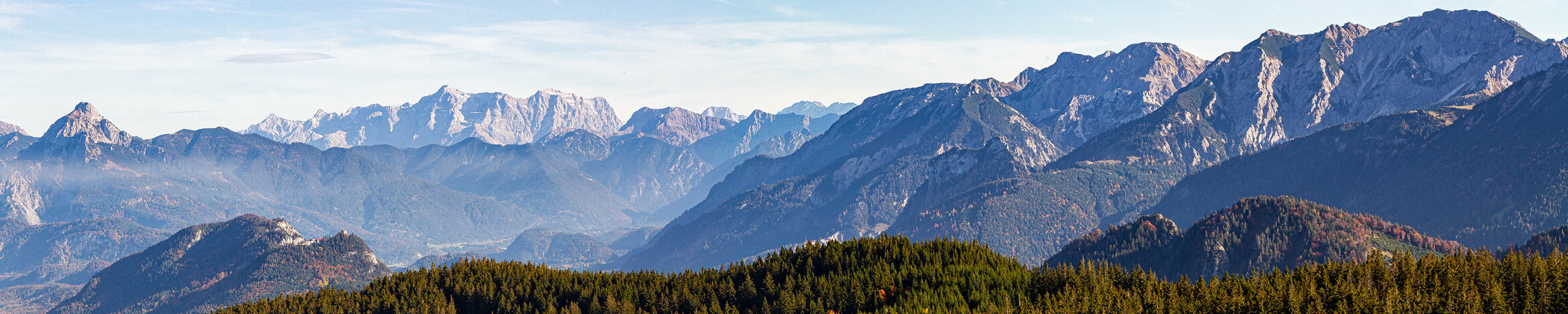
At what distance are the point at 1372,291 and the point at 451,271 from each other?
477ft

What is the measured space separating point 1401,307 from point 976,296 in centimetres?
4557

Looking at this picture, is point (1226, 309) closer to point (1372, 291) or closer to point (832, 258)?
point (1372, 291)

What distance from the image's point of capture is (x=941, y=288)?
12838 cm

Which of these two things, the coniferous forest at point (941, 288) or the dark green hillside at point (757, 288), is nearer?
the coniferous forest at point (941, 288)

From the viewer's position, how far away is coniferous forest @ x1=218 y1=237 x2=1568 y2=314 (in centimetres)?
10319

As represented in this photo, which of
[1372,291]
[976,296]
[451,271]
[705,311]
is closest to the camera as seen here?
[1372,291]

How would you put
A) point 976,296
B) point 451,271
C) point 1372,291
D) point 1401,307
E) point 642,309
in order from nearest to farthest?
point 1401,307
point 1372,291
point 976,296
point 642,309
point 451,271

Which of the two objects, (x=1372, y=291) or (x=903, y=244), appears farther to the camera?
(x=903, y=244)

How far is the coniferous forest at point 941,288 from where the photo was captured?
103m

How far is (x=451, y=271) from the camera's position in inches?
7411

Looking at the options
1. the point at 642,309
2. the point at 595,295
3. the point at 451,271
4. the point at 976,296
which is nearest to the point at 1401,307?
the point at 976,296

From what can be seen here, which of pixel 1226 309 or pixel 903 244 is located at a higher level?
pixel 903 244

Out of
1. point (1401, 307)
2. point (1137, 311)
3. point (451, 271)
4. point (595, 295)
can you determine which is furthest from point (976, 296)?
point (451, 271)

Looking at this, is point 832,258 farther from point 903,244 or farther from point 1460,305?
point 1460,305
